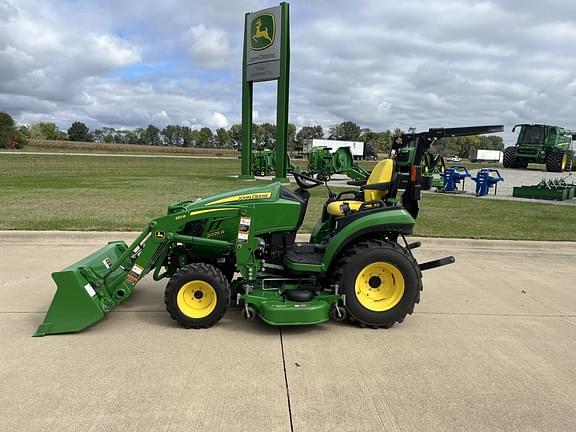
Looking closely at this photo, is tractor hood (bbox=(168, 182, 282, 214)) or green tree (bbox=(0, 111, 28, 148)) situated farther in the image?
green tree (bbox=(0, 111, 28, 148))

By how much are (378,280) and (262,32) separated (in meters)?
16.9

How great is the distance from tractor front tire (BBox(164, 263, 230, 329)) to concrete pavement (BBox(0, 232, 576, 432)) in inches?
4.7

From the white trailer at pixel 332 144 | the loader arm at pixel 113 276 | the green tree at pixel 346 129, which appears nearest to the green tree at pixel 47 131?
the green tree at pixel 346 129

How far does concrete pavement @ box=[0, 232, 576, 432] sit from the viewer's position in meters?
2.64

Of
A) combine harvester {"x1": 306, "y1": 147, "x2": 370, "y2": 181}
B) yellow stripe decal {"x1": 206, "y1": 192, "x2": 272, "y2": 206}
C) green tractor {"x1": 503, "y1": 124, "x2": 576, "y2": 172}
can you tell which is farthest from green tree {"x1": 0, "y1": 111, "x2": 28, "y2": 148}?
yellow stripe decal {"x1": 206, "y1": 192, "x2": 272, "y2": 206}

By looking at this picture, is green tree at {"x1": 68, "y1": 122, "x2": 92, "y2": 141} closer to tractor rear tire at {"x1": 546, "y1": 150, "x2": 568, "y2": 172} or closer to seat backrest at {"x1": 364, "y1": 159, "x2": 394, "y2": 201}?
tractor rear tire at {"x1": 546, "y1": 150, "x2": 568, "y2": 172}

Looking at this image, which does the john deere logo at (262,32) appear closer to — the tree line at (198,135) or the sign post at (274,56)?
the sign post at (274,56)

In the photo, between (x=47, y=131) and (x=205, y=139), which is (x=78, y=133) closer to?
(x=47, y=131)

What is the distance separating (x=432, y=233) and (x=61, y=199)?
849cm

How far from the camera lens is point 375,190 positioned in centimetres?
474

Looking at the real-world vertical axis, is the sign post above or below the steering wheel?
above

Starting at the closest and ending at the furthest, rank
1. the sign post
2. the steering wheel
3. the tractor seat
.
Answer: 1. the steering wheel
2. the tractor seat
3. the sign post

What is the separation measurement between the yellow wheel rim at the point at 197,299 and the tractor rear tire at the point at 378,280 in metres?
1.07

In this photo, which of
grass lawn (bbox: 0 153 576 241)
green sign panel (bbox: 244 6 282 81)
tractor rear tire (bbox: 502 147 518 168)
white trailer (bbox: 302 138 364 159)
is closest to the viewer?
grass lawn (bbox: 0 153 576 241)
